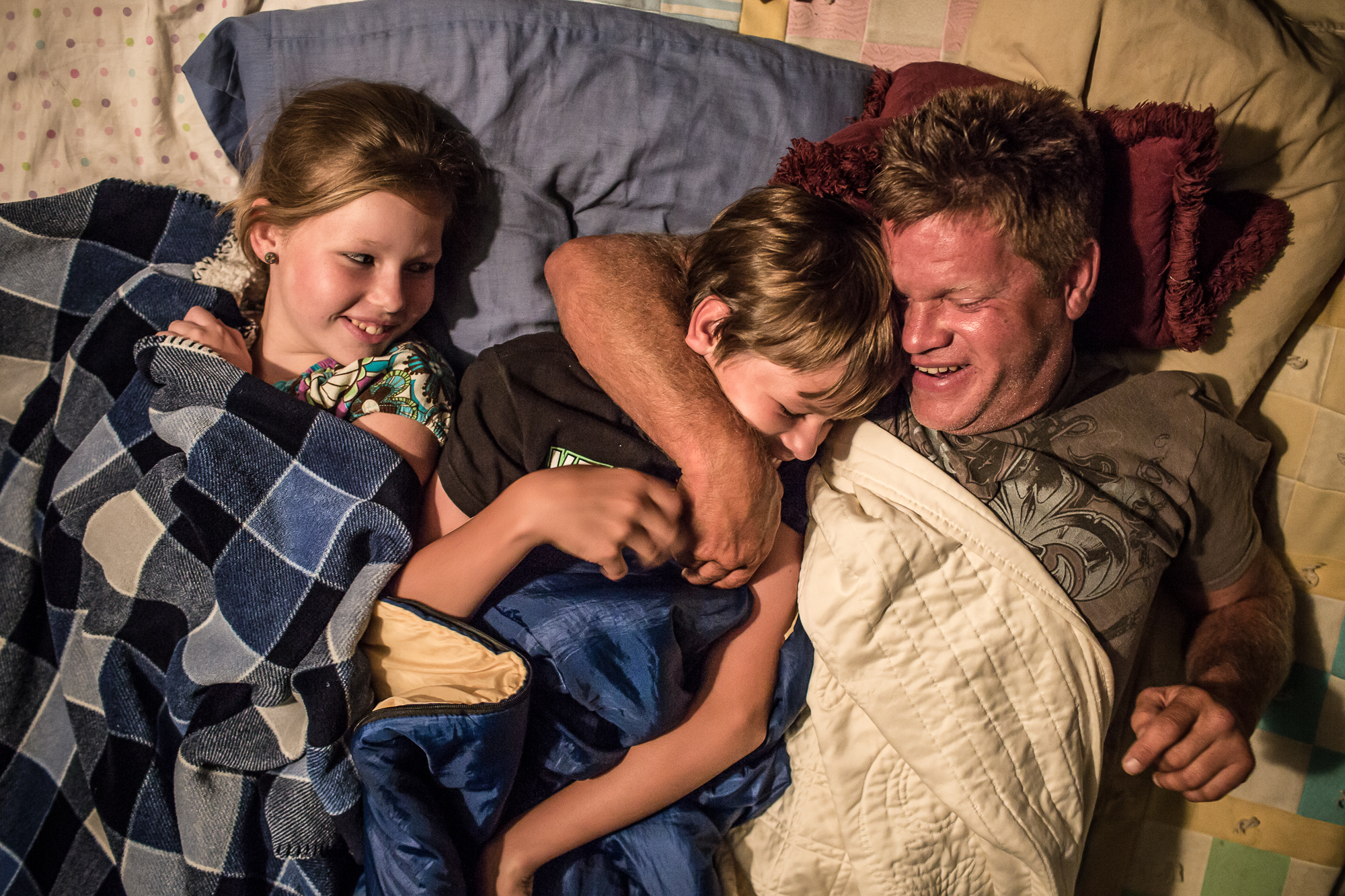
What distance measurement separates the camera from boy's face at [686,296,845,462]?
117cm

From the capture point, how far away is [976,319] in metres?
1.19

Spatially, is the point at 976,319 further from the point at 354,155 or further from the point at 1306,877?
the point at 1306,877

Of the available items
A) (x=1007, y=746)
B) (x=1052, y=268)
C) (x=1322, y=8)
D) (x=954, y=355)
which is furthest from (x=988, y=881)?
(x=1322, y=8)

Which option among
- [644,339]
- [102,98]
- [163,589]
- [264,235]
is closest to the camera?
[644,339]

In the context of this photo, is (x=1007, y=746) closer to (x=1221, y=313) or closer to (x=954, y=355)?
(x=954, y=355)

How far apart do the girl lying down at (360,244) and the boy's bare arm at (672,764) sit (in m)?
0.61

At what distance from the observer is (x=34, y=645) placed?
1.47 metres

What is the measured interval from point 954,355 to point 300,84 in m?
1.30

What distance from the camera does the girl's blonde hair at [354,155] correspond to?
1.34 m

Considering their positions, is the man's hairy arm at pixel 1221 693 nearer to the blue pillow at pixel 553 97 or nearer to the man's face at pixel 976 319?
the man's face at pixel 976 319

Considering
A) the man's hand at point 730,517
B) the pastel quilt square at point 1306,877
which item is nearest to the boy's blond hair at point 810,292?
the man's hand at point 730,517

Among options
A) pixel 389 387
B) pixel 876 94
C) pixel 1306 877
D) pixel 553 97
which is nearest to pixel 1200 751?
pixel 1306 877

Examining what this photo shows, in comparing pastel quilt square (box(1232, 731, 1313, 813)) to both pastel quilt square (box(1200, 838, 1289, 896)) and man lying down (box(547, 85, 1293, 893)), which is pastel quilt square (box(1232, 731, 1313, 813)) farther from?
man lying down (box(547, 85, 1293, 893))

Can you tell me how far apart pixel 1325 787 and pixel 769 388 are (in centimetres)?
138
